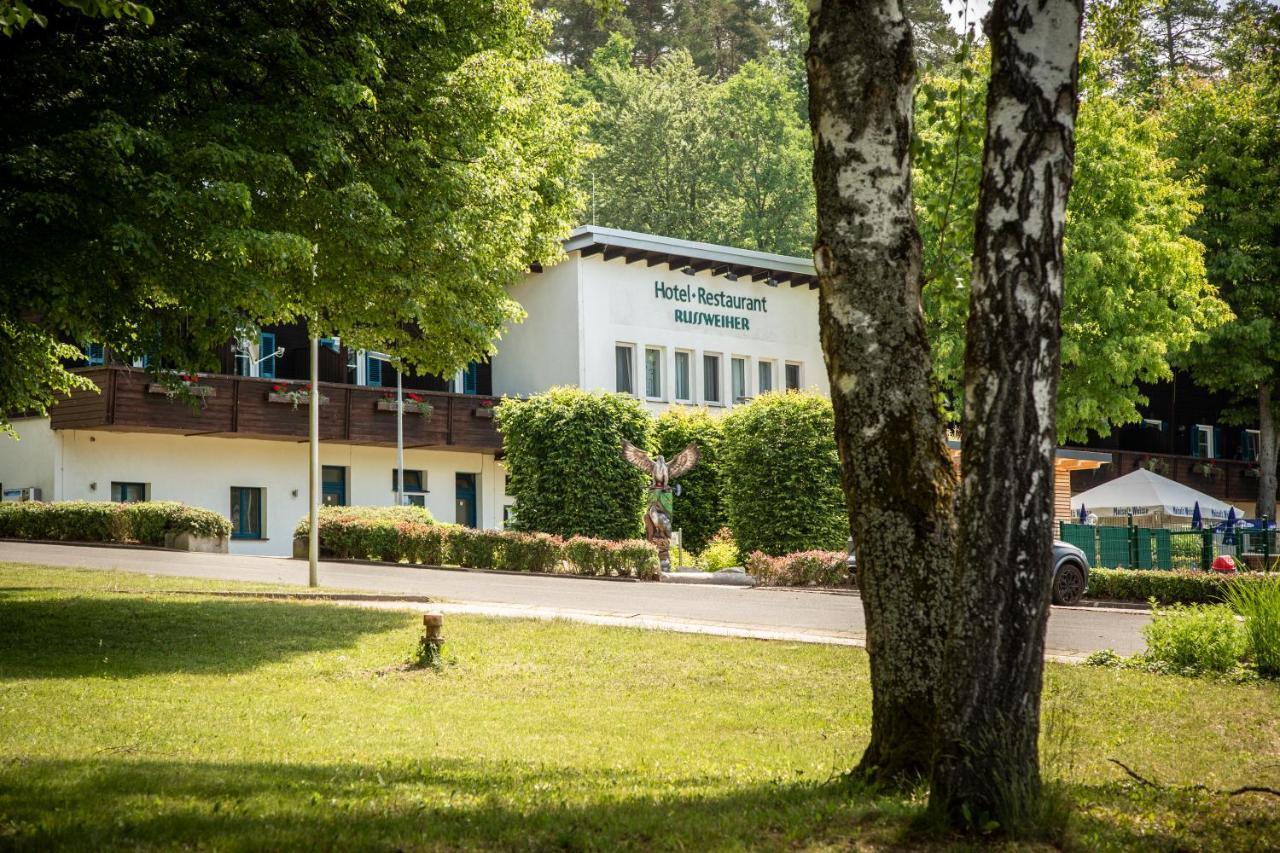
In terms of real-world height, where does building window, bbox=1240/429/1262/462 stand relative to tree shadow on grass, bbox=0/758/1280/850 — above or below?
above


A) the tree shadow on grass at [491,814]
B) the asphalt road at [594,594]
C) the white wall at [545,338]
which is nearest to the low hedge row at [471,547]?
the asphalt road at [594,594]

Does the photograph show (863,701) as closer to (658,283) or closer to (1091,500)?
(1091,500)

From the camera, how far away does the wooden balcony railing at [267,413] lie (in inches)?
1350

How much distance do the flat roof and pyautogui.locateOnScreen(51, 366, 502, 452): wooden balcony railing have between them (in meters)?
6.08

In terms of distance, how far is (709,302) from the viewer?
4606 centimetres

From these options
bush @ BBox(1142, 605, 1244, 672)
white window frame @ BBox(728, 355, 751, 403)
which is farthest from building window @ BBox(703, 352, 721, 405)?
bush @ BBox(1142, 605, 1244, 672)

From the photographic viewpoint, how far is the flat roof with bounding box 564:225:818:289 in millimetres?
42219

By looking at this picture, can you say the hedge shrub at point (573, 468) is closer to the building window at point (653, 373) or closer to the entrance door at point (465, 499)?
the entrance door at point (465, 499)

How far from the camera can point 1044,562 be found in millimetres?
5855

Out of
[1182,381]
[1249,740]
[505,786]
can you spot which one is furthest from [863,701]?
[1182,381]

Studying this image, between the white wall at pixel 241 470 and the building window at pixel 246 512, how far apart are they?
208 millimetres

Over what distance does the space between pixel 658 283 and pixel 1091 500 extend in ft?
A: 53.7

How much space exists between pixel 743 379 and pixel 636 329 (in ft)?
17.3

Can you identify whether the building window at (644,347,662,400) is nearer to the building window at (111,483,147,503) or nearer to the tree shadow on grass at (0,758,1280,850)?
the building window at (111,483,147,503)
